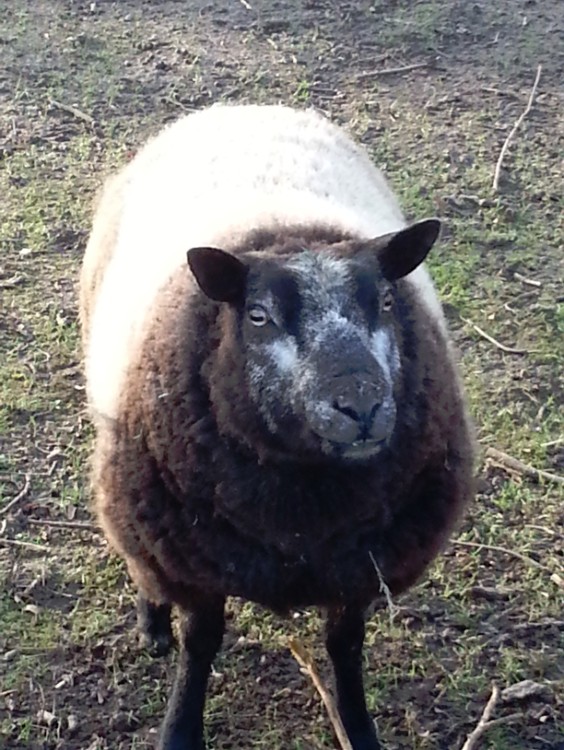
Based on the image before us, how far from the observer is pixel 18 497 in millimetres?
4246

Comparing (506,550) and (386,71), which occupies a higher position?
(506,550)

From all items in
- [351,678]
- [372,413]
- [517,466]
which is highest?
[372,413]

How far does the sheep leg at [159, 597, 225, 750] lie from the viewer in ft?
10.7

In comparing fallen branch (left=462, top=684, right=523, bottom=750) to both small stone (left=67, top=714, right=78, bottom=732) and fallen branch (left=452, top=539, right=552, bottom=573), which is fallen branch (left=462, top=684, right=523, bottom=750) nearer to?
fallen branch (left=452, top=539, right=552, bottom=573)

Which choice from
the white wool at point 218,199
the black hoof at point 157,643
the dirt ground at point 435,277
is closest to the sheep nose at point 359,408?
the white wool at point 218,199

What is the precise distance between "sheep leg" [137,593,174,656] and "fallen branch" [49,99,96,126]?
12.4ft

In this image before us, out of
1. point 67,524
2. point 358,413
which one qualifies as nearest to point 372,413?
point 358,413

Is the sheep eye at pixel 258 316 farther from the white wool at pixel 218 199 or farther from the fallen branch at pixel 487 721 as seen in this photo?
the fallen branch at pixel 487 721

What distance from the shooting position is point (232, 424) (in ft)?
9.25

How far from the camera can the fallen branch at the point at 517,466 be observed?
4.32 meters

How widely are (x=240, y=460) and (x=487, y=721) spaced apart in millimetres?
1175

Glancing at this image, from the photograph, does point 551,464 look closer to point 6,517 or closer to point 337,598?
point 337,598

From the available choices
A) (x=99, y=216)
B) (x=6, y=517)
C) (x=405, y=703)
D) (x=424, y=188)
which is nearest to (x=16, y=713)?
(x=6, y=517)

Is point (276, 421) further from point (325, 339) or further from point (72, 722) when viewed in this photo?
point (72, 722)
